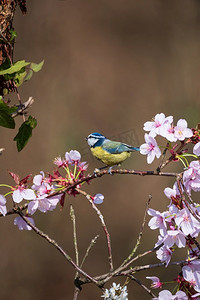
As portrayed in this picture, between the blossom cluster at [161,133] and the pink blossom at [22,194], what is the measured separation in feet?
0.60

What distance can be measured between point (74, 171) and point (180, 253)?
201 cm

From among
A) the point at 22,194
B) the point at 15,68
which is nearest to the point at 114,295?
the point at 22,194

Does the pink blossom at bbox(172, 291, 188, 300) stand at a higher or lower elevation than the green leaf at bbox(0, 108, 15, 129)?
lower

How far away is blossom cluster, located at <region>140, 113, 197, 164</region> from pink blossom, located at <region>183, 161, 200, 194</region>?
22 mm

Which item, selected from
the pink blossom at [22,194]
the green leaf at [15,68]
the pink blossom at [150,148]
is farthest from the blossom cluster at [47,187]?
the green leaf at [15,68]

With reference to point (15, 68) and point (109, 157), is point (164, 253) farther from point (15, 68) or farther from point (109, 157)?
point (15, 68)

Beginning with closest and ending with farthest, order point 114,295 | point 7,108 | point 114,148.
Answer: point 114,295 < point 7,108 < point 114,148

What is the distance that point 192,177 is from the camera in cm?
63

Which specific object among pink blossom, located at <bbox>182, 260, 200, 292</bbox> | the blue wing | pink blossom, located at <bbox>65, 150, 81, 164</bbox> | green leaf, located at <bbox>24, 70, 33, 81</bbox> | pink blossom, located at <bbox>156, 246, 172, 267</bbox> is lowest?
pink blossom, located at <bbox>182, 260, 200, 292</bbox>

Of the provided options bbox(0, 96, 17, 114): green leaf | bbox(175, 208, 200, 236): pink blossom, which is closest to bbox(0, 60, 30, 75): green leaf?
bbox(0, 96, 17, 114): green leaf

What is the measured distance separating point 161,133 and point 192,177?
0.08m

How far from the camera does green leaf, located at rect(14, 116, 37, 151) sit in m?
0.82

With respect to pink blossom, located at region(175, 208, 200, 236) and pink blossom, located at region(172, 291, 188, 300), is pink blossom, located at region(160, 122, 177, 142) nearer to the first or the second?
pink blossom, located at region(175, 208, 200, 236)

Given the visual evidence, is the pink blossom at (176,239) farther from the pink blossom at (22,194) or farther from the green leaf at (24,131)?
the green leaf at (24,131)
